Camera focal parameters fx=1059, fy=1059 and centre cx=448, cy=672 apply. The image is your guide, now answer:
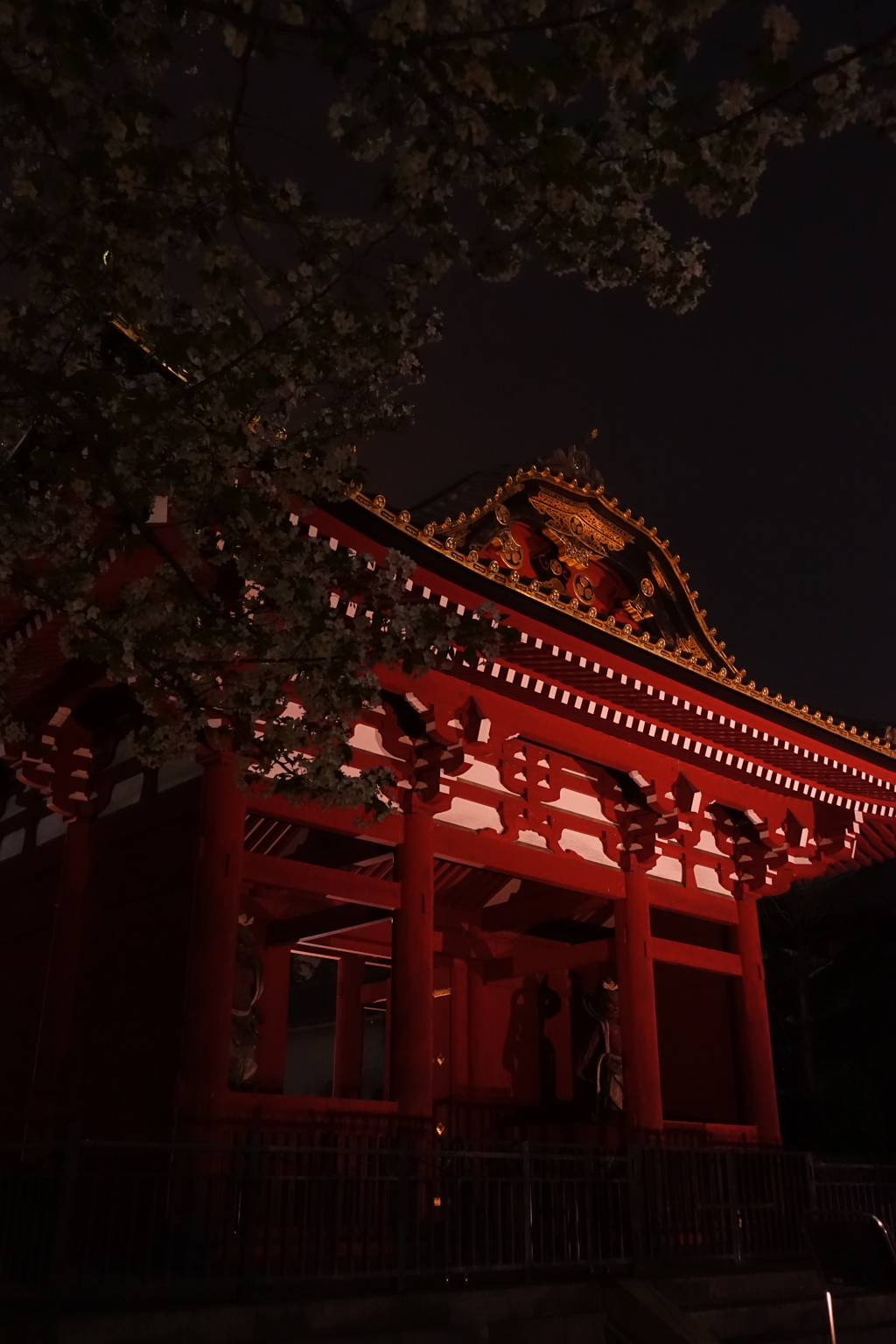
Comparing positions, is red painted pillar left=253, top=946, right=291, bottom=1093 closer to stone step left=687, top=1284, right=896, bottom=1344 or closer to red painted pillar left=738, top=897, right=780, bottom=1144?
red painted pillar left=738, top=897, right=780, bottom=1144

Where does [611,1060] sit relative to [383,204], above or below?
below

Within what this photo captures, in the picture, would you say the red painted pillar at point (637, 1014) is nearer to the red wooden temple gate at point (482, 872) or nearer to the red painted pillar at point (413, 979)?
the red wooden temple gate at point (482, 872)

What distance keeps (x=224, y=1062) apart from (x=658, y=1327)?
3.78 m

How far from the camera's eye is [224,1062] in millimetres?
8289

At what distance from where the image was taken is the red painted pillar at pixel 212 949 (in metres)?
8.09

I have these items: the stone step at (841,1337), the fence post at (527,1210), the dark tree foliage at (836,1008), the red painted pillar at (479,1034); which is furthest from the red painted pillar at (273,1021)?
the dark tree foliage at (836,1008)

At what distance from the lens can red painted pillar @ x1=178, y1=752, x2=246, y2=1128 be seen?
809cm

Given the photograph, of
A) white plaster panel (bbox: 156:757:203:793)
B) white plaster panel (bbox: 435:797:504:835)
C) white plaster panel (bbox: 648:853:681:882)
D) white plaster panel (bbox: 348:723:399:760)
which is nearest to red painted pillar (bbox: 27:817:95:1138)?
white plaster panel (bbox: 156:757:203:793)

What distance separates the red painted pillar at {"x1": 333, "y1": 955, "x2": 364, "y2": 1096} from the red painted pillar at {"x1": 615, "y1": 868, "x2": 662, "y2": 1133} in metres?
4.84

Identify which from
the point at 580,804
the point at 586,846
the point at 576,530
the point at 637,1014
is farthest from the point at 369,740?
the point at 637,1014

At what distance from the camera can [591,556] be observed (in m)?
12.7

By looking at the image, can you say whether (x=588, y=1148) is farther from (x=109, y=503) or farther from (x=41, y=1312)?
(x=109, y=503)

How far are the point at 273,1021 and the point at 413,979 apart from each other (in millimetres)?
4575

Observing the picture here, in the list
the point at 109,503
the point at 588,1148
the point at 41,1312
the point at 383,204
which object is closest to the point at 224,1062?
the point at 41,1312
